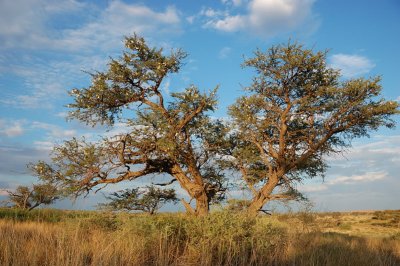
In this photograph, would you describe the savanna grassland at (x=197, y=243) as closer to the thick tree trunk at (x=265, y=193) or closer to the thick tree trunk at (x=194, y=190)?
the thick tree trunk at (x=194, y=190)

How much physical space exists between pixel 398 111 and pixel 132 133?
13624 millimetres

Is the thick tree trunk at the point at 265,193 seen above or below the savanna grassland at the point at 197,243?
above

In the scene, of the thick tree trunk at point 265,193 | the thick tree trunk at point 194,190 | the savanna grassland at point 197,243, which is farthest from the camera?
the thick tree trunk at point 265,193

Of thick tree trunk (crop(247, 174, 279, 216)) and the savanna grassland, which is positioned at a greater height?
thick tree trunk (crop(247, 174, 279, 216))

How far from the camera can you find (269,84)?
872 inches

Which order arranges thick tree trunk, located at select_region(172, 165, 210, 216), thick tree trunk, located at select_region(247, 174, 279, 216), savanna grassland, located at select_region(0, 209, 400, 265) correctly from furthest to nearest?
thick tree trunk, located at select_region(247, 174, 279, 216) → thick tree trunk, located at select_region(172, 165, 210, 216) → savanna grassland, located at select_region(0, 209, 400, 265)

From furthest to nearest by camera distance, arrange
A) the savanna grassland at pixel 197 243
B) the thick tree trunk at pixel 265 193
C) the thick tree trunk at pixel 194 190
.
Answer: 1. the thick tree trunk at pixel 265 193
2. the thick tree trunk at pixel 194 190
3. the savanna grassland at pixel 197 243

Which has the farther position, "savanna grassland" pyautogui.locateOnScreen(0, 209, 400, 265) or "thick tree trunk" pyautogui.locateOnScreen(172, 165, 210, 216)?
"thick tree trunk" pyautogui.locateOnScreen(172, 165, 210, 216)

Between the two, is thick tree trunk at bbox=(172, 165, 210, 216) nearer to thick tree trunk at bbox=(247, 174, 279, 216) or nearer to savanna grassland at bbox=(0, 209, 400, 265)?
thick tree trunk at bbox=(247, 174, 279, 216)

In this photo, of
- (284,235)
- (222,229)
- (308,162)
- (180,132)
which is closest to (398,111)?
(308,162)

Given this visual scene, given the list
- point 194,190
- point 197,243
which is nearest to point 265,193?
point 194,190

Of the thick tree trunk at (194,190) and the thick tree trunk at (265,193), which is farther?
the thick tree trunk at (265,193)

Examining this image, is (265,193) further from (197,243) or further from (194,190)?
(197,243)

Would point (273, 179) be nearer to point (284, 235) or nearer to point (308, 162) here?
point (308, 162)
